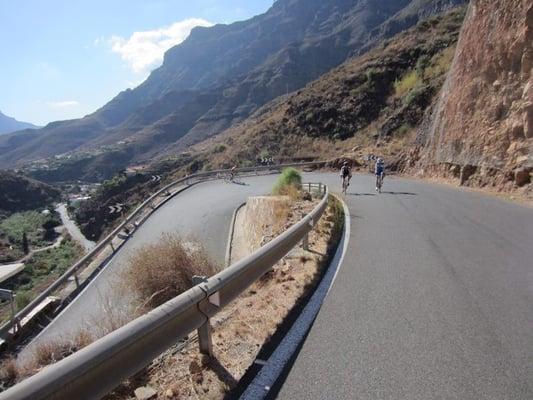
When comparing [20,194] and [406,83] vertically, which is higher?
[406,83]

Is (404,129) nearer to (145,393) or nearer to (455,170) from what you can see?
(455,170)

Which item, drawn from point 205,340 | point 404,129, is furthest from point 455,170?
point 205,340

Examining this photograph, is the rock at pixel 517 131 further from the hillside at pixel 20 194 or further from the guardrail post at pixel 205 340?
the hillside at pixel 20 194

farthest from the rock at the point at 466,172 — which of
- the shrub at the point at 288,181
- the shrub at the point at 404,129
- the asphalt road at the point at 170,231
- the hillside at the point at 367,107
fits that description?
the shrub at the point at 404,129

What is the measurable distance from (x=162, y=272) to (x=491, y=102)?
16177 millimetres

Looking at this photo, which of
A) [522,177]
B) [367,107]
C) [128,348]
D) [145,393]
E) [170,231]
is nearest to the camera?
[128,348]

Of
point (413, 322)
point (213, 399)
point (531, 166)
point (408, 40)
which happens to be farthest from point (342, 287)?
point (408, 40)

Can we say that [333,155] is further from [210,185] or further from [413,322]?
[413,322]

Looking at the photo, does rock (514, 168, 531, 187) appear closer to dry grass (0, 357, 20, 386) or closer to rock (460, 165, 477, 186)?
rock (460, 165, 477, 186)

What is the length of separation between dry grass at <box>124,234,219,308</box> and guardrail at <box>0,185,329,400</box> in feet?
13.8

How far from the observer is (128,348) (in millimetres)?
3275

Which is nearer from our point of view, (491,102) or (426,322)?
(426,322)

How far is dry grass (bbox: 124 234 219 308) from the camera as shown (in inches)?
353

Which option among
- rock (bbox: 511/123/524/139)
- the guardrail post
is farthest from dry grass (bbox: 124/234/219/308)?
rock (bbox: 511/123/524/139)
